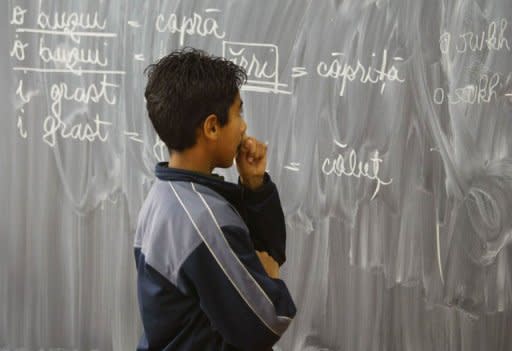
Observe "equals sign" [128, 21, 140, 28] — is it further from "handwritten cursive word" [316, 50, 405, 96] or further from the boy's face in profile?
the boy's face in profile

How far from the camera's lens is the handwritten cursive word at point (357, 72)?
1.83 metres

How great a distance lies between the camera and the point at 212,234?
1.00 m

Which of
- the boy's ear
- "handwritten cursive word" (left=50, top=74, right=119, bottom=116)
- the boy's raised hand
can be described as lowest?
the boy's raised hand

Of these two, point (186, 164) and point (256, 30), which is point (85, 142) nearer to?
point (256, 30)

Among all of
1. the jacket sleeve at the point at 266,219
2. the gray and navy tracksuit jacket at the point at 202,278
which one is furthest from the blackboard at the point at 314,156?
the gray and navy tracksuit jacket at the point at 202,278

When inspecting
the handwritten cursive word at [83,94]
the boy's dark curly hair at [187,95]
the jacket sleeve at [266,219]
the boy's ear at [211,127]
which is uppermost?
the handwritten cursive word at [83,94]

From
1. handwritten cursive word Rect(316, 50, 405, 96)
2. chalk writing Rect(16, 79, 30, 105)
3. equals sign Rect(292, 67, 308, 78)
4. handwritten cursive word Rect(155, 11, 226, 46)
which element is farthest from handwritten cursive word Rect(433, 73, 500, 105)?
chalk writing Rect(16, 79, 30, 105)

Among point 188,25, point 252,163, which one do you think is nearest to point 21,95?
point 188,25

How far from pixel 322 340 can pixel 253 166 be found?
0.89 meters

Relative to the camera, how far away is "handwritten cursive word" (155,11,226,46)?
1881mm

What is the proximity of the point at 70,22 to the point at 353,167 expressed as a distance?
0.87m

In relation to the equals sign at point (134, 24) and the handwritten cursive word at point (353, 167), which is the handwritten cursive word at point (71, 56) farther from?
the handwritten cursive word at point (353, 167)

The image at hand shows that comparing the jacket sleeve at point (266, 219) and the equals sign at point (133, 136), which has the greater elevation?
the equals sign at point (133, 136)

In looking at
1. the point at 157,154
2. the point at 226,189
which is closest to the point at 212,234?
the point at 226,189
